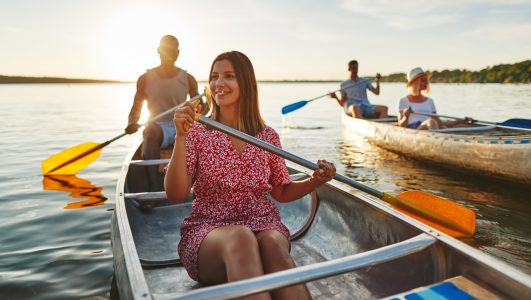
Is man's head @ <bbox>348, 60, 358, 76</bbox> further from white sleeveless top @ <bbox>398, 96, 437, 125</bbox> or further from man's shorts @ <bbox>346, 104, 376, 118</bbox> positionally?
white sleeveless top @ <bbox>398, 96, 437, 125</bbox>

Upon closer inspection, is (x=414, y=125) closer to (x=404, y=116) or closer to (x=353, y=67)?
(x=404, y=116)

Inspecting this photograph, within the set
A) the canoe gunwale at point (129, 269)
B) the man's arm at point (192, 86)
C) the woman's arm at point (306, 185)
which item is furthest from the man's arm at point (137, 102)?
the woman's arm at point (306, 185)

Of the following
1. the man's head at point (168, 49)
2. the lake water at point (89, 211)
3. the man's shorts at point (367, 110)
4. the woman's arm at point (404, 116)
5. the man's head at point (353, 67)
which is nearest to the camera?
the lake water at point (89, 211)

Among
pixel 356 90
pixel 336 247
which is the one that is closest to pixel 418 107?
pixel 356 90

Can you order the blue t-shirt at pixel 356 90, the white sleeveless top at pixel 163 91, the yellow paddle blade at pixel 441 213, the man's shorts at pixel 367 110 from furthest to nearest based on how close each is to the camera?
the man's shorts at pixel 367 110 < the blue t-shirt at pixel 356 90 < the white sleeveless top at pixel 163 91 < the yellow paddle blade at pixel 441 213

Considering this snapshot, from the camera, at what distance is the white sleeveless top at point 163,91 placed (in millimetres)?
5605

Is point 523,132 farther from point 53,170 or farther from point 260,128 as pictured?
point 53,170

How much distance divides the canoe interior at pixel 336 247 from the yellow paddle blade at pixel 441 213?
0.28 metres

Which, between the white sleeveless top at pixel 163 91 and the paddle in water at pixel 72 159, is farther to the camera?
the paddle in water at pixel 72 159

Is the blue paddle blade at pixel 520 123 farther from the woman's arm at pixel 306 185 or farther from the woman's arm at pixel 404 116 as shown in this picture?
the woman's arm at pixel 306 185

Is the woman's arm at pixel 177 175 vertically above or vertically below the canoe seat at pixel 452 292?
above

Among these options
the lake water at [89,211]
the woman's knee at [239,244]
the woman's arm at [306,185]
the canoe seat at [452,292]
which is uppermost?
the woman's arm at [306,185]

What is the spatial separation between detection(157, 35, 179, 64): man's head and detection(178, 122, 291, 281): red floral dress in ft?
11.1

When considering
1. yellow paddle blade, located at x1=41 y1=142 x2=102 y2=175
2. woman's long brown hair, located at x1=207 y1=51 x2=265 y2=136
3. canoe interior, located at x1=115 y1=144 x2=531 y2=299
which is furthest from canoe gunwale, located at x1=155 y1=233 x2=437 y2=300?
yellow paddle blade, located at x1=41 y1=142 x2=102 y2=175
